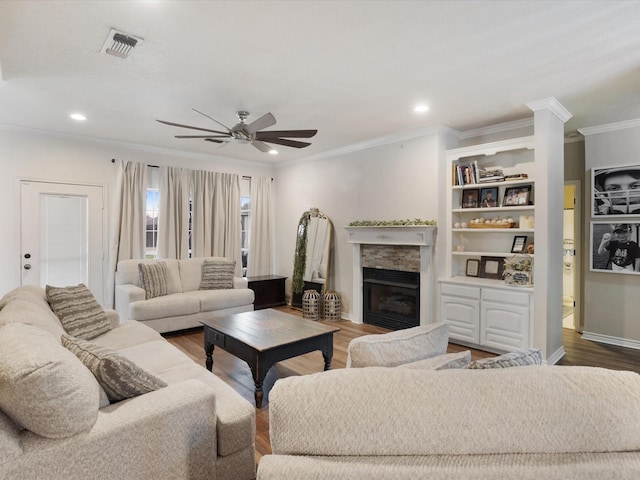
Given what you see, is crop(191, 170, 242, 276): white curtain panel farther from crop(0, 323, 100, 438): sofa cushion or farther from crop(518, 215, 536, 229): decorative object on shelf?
crop(0, 323, 100, 438): sofa cushion

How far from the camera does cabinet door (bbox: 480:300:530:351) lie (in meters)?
3.67

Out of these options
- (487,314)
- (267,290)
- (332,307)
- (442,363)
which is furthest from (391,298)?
(442,363)

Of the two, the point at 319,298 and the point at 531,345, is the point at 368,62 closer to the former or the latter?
the point at 531,345

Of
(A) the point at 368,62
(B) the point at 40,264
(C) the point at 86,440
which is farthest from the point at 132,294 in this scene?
(A) the point at 368,62

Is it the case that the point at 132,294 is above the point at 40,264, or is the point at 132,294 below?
below

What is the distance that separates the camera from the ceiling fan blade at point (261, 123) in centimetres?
299

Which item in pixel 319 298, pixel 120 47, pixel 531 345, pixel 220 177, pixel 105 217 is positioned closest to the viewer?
pixel 120 47

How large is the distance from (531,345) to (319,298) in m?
2.86

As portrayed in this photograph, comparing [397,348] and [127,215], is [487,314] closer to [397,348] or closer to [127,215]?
[397,348]

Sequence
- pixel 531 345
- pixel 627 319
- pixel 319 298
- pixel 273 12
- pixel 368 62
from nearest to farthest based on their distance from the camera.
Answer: pixel 273 12
pixel 368 62
pixel 531 345
pixel 627 319
pixel 319 298

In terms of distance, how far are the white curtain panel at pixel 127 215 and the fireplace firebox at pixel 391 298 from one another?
134 inches

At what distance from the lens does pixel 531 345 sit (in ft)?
11.8

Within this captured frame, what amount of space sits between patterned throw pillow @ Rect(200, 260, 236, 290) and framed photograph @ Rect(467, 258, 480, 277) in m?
3.31

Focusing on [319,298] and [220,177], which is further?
[220,177]
